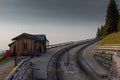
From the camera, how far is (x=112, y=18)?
95562 millimetres

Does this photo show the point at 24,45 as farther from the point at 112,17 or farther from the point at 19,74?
the point at 19,74

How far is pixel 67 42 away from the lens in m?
92.8

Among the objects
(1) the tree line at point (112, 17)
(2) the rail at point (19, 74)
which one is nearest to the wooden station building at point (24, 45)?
(2) the rail at point (19, 74)

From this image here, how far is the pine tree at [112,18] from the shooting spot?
312ft

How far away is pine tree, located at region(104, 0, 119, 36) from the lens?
9519cm

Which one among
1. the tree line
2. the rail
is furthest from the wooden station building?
the tree line

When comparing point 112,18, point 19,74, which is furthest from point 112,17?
point 19,74

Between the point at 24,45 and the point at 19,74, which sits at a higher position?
the point at 24,45

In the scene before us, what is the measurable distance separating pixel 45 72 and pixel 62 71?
2.45 metres

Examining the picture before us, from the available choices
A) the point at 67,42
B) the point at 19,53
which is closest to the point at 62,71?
the point at 19,53

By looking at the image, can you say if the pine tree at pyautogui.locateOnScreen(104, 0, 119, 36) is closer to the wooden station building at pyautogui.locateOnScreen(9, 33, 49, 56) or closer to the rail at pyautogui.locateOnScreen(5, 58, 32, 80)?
the wooden station building at pyautogui.locateOnScreen(9, 33, 49, 56)

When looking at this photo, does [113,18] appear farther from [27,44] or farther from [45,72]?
[45,72]

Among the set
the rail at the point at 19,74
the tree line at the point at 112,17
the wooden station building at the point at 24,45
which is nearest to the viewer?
the rail at the point at 19,74

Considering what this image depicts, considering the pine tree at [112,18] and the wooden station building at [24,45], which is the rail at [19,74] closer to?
the wooden station building at [24,45]
